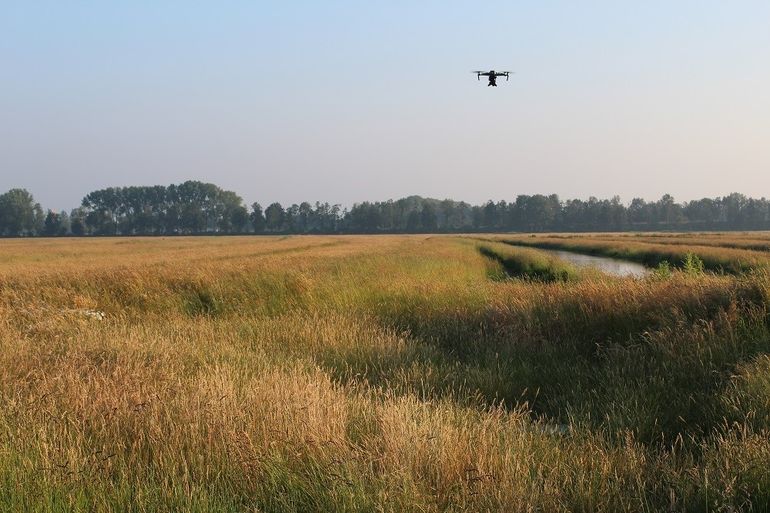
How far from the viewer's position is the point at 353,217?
151500 millimetres

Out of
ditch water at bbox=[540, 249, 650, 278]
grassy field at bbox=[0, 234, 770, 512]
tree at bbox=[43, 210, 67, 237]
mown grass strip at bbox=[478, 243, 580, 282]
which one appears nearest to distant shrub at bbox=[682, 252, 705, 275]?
Result: ditch water at bbox=[540, 249, 650, 278]

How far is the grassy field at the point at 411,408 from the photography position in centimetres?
324

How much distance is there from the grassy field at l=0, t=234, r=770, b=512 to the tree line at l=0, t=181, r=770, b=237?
440 feet

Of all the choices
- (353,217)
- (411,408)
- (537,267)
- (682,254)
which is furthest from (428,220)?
(411,408)

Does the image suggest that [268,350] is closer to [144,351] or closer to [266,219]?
[144,351]

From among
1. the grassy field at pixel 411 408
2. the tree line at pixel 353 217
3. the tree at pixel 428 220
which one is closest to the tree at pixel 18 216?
the tree line at pixel 353 217

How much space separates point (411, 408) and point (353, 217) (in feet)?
485

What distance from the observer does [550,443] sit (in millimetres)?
4172

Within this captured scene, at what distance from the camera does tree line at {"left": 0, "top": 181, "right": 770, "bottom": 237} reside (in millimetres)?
135375

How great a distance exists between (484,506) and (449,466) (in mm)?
389

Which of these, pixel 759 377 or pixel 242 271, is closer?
pixel 759 377

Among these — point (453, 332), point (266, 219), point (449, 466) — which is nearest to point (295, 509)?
point (449, 466)

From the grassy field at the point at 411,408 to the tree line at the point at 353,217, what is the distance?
134160mm

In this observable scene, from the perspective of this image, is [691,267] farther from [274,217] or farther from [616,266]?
[274,217]
